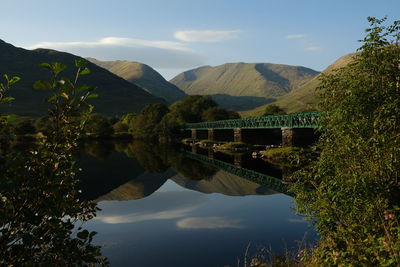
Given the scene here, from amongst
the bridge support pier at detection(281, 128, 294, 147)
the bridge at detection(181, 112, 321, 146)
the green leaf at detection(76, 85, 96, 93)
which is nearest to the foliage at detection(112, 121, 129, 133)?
the bridge at detection(181, 112, 321, 146)

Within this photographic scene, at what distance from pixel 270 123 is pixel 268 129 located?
2332 centimetres

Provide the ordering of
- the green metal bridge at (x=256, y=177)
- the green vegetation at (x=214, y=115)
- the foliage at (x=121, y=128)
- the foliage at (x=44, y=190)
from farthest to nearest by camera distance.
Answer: the foliage at (x=121, y=128) < the green vegetation at (x=214, y=115) < the green metal bridge at (x=256, y=177) < the foliage at (x=44, y=190)

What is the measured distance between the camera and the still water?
17.6 meters

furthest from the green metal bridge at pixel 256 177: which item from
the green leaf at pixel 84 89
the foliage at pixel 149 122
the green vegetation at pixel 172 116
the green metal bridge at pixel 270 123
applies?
the foliage at pixel 149 122

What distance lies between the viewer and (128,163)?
58.2 m

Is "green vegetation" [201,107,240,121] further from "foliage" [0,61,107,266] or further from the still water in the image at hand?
"foliage" [0,61,107,266]

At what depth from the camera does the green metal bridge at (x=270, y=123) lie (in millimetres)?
57066

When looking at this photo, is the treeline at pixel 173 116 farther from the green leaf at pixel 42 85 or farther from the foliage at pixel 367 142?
the green leaf at pixel 42 85

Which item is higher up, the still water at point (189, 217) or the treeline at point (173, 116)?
the treeline at point (173, 116)

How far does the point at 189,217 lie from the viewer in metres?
25.4

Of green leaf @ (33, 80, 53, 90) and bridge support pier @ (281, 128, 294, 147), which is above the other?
green leaf @ (33, 80, 53, 90)

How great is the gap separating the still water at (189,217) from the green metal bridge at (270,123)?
13157 mm

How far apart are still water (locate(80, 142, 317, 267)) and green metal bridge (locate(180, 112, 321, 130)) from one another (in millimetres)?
13157

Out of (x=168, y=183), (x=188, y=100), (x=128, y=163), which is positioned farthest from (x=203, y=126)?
(x=168, y=183)
